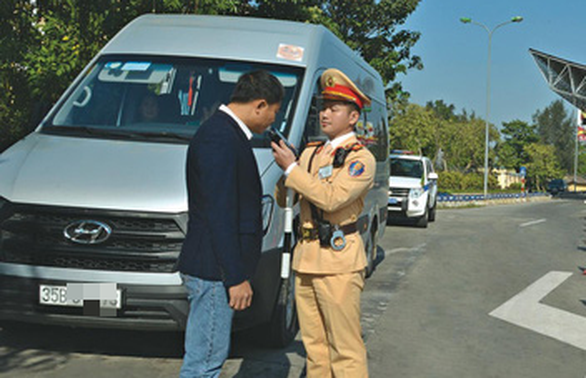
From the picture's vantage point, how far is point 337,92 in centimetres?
372

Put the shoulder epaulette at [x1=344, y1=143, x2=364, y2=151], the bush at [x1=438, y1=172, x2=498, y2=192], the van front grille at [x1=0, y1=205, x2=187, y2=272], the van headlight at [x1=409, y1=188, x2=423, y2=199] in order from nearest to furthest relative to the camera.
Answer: the shoulder epaulette at [x1=344, y1=143, x2=364, y2=151] < the van front grille at [x1=0, y1=205, x2=187, y2=272] < the van headlight at [x1=409, y1=188, x2=423, y2=199] < the bush at [x1=438, y1=172, x2=498, y2=192]

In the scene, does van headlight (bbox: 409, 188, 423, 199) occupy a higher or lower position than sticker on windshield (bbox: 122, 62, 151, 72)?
lower

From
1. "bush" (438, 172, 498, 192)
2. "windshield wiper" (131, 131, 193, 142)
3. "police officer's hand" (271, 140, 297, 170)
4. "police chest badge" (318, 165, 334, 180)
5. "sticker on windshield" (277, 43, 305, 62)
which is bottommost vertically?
"bush" (438, 172, 498, 192)

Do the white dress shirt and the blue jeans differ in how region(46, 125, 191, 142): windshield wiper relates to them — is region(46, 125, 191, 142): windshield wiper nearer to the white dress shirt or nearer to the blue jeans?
the white dress shirt

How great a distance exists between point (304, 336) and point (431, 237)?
11826mm

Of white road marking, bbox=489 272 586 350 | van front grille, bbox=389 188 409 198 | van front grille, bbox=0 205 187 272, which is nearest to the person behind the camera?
van front grille, bbox=0 205 187 272

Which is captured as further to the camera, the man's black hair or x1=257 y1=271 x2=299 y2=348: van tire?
x1=257 y1=271 x2=299 y2=348: van tire

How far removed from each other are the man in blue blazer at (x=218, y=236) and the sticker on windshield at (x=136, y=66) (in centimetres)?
327

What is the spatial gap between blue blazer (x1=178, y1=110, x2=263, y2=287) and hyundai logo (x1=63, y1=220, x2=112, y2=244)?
5.01 ft

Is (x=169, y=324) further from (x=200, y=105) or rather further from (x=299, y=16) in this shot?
(x=299, y=16)

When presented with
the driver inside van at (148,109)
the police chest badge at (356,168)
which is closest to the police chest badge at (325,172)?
the police chest badge at (356,168)

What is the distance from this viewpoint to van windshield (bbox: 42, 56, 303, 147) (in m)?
5.55

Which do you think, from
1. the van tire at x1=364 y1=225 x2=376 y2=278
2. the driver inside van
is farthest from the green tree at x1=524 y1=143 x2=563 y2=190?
the driver inside van

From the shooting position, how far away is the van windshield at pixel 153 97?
5547 millimetres
